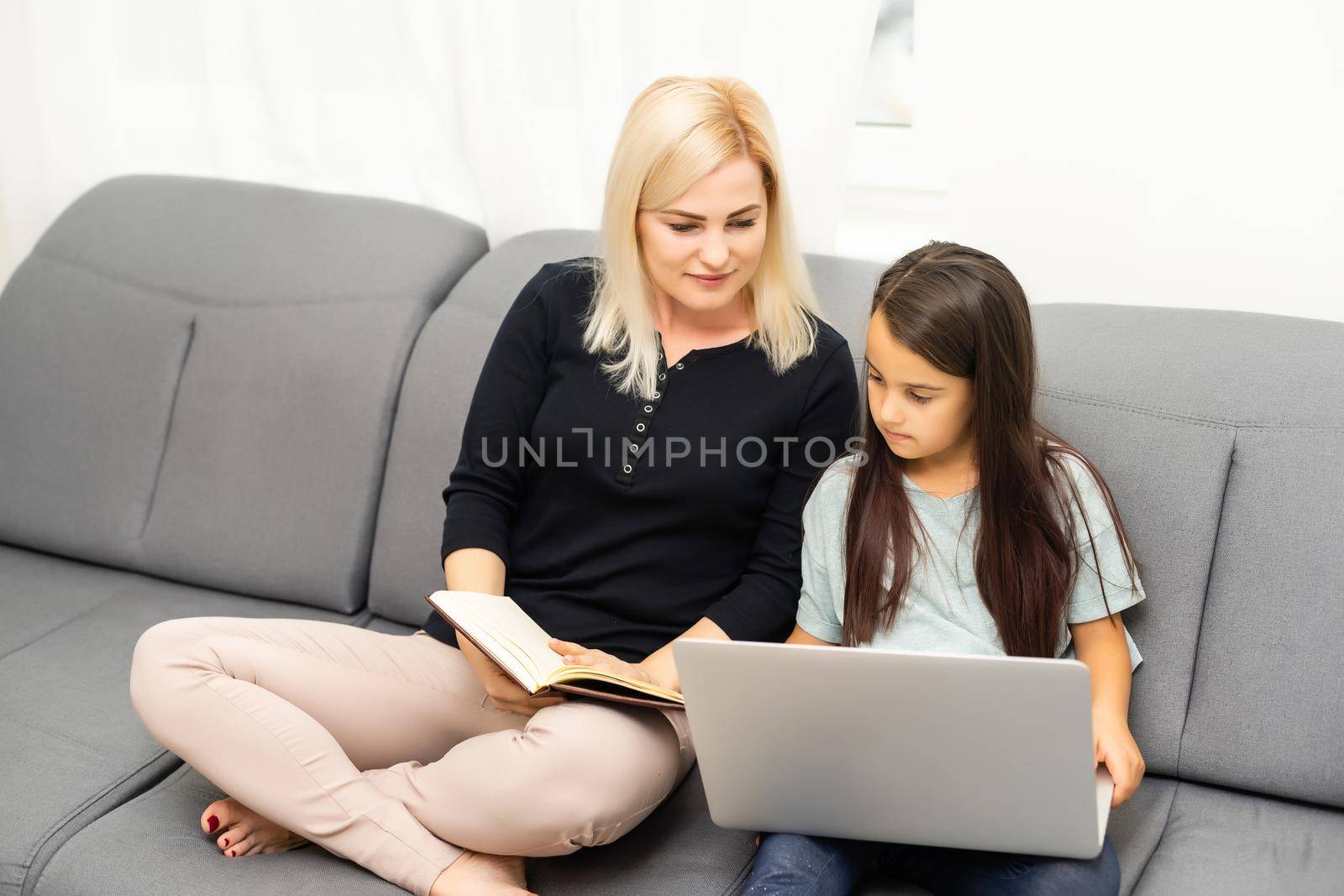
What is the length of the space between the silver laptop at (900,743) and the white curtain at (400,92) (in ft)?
3.12

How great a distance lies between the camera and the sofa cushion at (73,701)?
142 cm

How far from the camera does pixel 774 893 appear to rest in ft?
3.98

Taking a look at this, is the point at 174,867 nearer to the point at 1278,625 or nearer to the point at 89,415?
the point at 89,415

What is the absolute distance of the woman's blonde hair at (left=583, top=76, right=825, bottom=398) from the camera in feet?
4.72

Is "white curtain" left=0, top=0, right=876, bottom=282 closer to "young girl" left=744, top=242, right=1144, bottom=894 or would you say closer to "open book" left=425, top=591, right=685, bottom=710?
"young girl" left=744, top=242, right=1144, bottom=894

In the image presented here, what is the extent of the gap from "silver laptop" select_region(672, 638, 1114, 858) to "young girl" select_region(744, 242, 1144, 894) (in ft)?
0.26

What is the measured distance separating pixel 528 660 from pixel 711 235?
21.2 inches

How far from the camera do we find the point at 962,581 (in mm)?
1408

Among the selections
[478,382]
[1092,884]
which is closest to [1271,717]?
[1092,884]

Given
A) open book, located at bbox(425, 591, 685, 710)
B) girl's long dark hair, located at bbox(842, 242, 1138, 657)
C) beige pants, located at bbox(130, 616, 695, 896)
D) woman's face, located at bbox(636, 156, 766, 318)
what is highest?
woman's face, located at bbox(636, 156, 766, 318)

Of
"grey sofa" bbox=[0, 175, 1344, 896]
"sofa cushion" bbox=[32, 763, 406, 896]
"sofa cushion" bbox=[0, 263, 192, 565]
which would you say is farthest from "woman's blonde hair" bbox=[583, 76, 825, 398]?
"sofa cushion" bbox=[0, 263, 192, 565]

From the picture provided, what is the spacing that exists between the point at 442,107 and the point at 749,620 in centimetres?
113

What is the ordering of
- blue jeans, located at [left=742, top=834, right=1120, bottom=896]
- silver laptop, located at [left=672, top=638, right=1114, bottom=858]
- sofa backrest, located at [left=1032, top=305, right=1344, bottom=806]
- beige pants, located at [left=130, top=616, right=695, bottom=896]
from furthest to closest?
1. sofa backrest, located at [left=1032, top=305, right=1344, bottom=806]
2. beige pants, located at [left=130, top=616, right=695, bottom=896]
3. blue jeans, located at [left=742, top=834, right=1120, bottom=896]
4. silver laptop, located at [left=672, top=638, right=1114, bottom=858]

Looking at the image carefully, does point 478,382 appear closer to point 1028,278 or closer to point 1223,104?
point 1028,278
